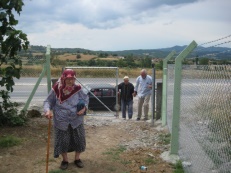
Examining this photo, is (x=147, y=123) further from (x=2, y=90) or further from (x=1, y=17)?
(x=1, y=17)

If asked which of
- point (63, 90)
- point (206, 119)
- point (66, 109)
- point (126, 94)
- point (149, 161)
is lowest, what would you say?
point (149, 161)

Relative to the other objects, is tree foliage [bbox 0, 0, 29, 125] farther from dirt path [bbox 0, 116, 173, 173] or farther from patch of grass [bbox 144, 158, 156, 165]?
patch of grass [bbox 144, 158, 156, 165]

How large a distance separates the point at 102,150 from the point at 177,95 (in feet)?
6.55

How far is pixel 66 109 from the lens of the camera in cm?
550

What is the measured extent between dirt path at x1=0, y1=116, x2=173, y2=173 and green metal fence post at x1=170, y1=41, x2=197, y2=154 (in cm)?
41

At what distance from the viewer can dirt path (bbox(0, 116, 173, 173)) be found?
580 cm

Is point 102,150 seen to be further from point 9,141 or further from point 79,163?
point 9,141

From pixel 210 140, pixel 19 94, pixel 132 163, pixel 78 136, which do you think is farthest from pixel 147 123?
pixel 19 94

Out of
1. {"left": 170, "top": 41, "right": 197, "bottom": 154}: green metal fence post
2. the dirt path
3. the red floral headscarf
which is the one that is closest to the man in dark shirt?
the dirt path

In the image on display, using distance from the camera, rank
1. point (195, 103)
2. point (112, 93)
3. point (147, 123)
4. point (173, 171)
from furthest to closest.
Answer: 1. point (112, 93)
2. point (147, 123)
3. point (173, 171)
4. point (195, 103)

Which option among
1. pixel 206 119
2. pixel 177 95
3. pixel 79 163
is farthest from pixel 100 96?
pixel 206 119

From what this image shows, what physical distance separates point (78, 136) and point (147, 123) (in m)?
4.50

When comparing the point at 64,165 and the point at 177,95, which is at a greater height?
the point at 177,95

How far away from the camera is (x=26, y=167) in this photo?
5770 millimetres
